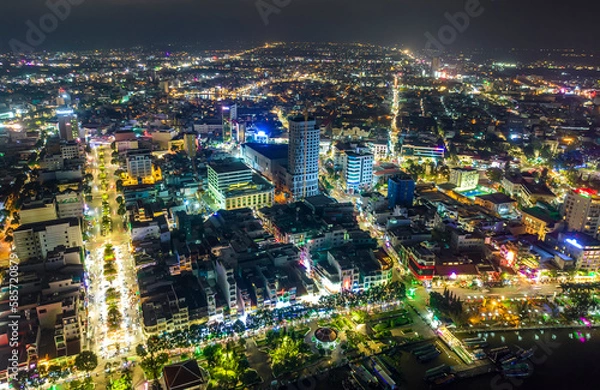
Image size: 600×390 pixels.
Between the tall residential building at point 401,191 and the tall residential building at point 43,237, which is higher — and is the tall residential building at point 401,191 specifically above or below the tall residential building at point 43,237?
above

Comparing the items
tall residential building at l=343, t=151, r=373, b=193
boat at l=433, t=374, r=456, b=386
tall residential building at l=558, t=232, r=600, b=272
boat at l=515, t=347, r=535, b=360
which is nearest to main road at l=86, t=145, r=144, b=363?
boat at l=433, t=374, r=456, b=386

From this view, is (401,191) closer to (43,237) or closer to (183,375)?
(183,375)

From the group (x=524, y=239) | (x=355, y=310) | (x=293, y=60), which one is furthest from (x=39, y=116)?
(x=293, y=60)

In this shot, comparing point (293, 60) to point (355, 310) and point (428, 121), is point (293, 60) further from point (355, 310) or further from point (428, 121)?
point (355, 310)

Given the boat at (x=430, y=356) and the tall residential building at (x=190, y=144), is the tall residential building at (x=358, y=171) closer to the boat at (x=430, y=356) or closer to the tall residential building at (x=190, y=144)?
the tall residential building at (x=190, y=144)

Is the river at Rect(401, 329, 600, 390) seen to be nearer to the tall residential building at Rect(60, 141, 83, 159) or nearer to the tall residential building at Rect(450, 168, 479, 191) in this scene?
the tall residential building at Rect(450, 168, 479, 191)

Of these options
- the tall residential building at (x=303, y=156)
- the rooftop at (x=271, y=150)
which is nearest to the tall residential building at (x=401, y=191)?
the tall residential building at (x=303, y=156)
